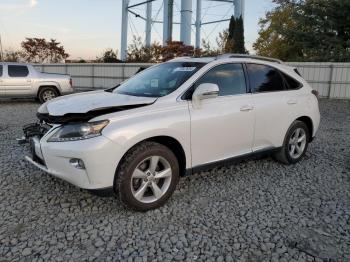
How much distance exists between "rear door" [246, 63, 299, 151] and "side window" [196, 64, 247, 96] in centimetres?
19

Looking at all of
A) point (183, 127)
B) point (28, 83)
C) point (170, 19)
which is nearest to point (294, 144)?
point (183, 127)

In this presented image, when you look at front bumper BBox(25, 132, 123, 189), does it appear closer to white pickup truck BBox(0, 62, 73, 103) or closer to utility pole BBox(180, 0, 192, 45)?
white pickup truck BBox(0, 62, 73, 103)

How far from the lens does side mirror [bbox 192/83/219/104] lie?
3.92m

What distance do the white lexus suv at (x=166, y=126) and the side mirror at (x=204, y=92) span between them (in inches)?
0.5

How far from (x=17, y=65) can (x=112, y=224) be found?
37.7 ft

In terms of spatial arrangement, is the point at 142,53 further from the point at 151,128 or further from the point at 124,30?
the point at 151,128

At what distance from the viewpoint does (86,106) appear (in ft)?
12.2

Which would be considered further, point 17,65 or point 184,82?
point 17,65

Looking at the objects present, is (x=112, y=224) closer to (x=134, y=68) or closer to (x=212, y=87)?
(x=212, y=87)

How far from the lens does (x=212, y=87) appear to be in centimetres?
393

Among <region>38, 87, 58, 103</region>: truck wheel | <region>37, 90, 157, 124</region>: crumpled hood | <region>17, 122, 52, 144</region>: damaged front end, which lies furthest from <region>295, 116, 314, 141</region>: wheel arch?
<region>38, 87, 58, 103</region>: truck wheel

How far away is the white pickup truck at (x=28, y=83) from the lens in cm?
1277

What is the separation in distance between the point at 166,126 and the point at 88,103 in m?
0.93

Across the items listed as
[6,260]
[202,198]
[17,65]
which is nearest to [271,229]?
[202,198]
